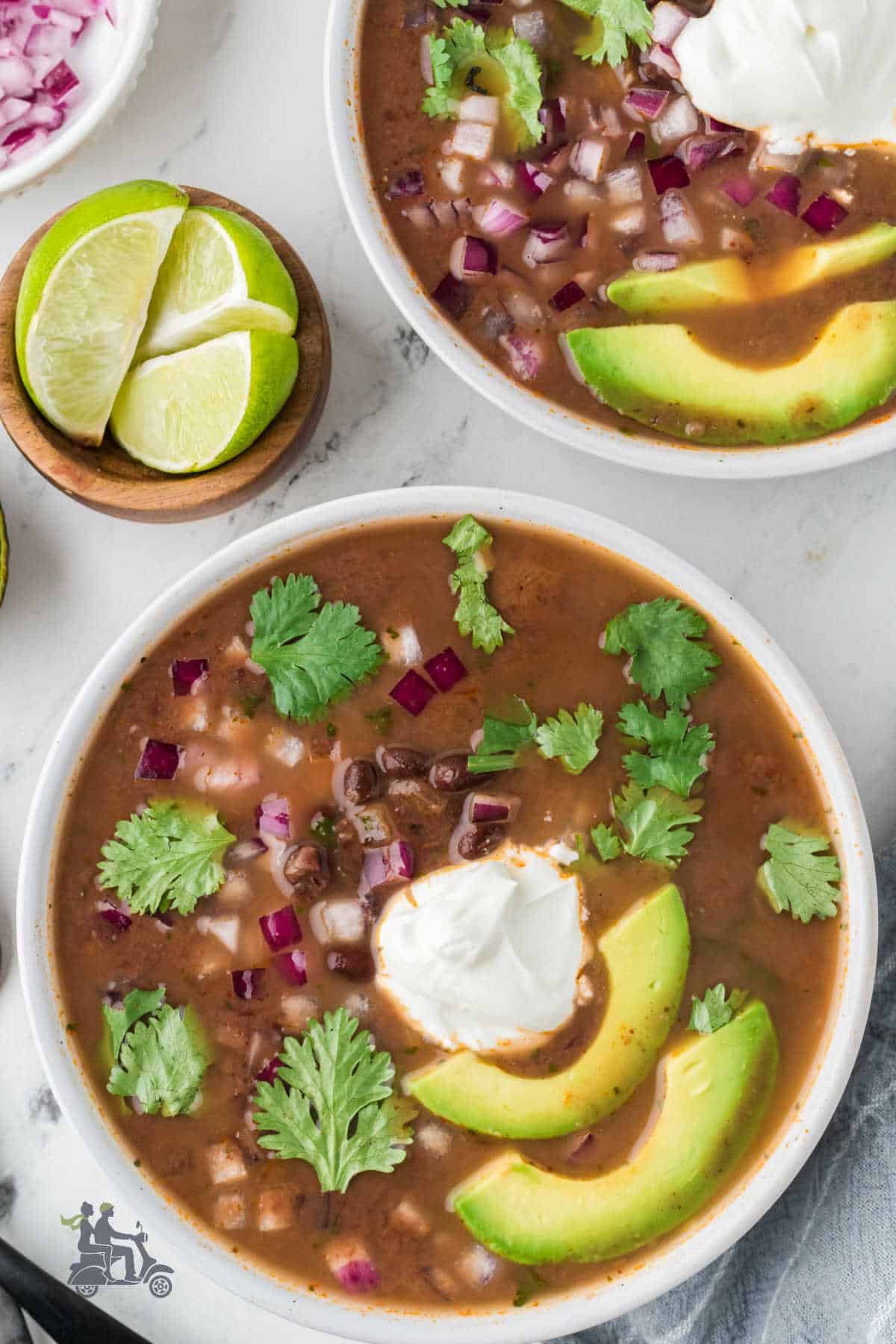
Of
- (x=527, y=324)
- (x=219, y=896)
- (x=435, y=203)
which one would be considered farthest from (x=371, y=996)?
(x=435, y=203)

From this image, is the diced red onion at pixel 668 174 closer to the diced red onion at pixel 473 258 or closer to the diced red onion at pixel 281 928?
the diced red onion at pixel 473 258

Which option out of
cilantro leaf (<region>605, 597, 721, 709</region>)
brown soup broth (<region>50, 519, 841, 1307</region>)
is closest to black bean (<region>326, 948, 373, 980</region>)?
brown soup broth (<region>50, 519, 841, 1307</region>)

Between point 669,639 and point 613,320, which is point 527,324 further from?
point 669,639

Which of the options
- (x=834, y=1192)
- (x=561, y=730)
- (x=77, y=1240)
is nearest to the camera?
(x=561, y=730)

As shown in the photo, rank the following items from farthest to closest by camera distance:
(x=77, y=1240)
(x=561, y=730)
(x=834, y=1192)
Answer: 1. (x=77, y=1240)
2. (x=834, y=1192)
3. (x=561, y=730)

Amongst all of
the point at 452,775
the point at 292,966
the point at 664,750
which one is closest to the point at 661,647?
the point at 664,750

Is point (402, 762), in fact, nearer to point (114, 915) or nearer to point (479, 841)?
point (479, 841)

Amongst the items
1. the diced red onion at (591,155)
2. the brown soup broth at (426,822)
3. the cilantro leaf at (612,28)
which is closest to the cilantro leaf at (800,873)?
the brown soup broth at (426,822)
